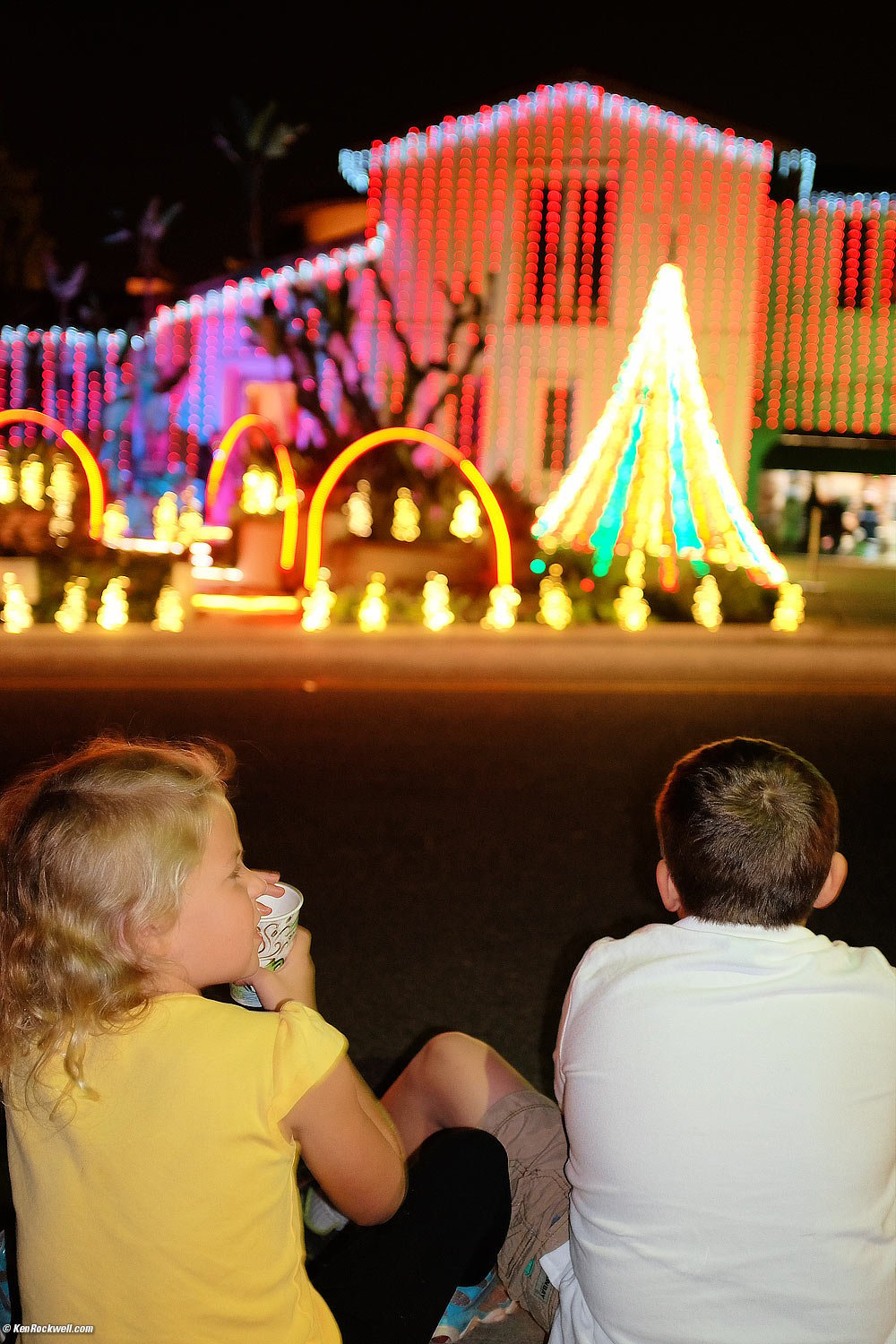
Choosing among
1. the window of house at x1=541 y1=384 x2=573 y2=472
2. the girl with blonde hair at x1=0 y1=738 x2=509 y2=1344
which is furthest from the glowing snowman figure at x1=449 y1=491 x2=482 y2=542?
the girl with blonde hair at x1=0 y1=738 x2=509 y2=1344

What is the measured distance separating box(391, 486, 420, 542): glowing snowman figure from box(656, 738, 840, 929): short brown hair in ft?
45.2

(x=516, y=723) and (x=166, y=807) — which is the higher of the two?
(x=166, y=807)

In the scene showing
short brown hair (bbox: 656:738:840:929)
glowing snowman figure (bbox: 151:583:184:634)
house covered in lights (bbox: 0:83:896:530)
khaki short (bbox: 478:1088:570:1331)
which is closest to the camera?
short brown hair (bbox: 656:738:840:929)

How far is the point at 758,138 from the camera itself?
63.5 ft

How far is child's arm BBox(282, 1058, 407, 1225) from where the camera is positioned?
170 cm

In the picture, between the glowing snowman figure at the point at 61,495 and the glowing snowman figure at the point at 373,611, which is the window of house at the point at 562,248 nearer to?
the glowing snowman figure at the point at 61,495

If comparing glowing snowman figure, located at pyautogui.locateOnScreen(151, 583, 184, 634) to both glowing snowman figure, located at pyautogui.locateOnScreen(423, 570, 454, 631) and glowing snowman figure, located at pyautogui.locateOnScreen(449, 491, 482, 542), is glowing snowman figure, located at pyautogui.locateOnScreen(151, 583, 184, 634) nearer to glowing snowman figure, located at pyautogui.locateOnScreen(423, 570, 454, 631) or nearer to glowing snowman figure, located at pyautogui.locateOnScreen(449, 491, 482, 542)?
glowing snowman figure, located at pyautogui.locateOnScreen(423, 570, 454, 631)

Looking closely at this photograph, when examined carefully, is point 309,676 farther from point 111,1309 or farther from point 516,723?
point 111,1309

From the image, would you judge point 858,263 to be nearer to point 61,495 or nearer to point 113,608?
point 61,495

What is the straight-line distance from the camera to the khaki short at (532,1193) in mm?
2383

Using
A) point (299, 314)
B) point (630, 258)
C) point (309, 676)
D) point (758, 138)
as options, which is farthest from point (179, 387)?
point (309, 676)

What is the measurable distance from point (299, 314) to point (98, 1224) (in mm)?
16910

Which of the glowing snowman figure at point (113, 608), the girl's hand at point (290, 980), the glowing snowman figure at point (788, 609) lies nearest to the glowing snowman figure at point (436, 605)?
the glowing snowman figure at point (113, 608)

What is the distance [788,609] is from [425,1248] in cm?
1250
